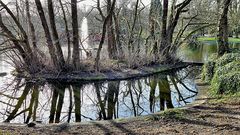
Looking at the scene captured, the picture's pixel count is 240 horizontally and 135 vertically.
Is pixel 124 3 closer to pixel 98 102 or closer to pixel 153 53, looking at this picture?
pixel 153 53

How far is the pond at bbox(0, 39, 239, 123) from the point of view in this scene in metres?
7.93

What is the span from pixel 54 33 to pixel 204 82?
7854 millimetres

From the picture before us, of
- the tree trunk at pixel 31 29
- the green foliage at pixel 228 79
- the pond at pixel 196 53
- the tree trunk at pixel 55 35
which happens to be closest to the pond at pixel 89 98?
the green foliage at pixel 228 79

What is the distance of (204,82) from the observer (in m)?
10.1

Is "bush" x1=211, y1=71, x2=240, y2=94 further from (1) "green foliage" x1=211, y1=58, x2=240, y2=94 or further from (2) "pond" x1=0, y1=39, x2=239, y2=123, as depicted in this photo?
(2) "pond" x1=0, y1=39, x2=239, y2=123

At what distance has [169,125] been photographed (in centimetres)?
538

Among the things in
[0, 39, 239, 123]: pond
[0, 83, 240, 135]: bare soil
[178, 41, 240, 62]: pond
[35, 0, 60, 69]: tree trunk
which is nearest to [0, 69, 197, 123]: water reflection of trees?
[0, 39, 239, 123]: pond

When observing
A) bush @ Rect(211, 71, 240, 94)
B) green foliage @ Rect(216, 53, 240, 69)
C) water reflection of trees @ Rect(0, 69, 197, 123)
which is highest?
green foliage @ Rect(216, 53, 240, 69)

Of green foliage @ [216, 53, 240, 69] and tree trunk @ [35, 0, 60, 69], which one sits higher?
tree trunk @ [35, 0, 60, 69]

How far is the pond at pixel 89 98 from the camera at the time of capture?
7926 millimetres

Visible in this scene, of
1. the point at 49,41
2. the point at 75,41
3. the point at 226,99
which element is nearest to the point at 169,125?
the point at 226,99

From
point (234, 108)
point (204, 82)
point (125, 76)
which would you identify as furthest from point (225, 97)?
point (125, 76)

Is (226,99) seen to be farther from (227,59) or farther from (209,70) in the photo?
(209,70)

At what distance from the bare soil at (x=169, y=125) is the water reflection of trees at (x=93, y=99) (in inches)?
70.9
